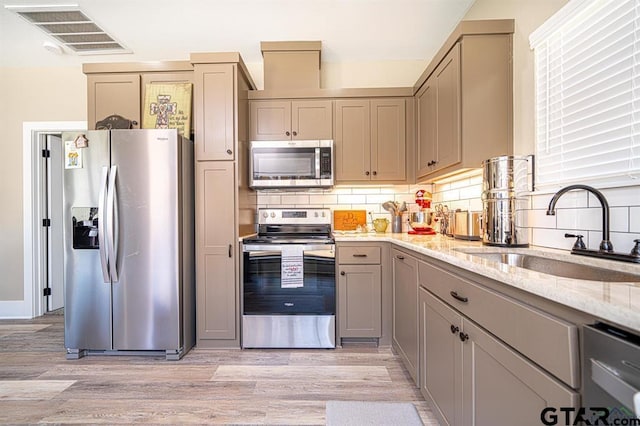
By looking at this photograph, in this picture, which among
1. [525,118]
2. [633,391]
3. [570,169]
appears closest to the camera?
[633,391]

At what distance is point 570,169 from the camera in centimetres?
148

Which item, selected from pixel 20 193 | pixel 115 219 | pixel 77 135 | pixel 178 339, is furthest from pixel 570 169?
pixel 20 193

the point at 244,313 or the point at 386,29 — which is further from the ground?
the point at 386,29

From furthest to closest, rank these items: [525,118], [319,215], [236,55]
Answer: [319,215]
[236,55]
[525,118]

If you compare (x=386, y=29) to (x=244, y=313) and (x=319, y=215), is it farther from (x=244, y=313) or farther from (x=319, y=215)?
(x=244, y=313)

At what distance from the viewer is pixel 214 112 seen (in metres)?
2.52

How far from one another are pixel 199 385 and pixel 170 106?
2.32 m

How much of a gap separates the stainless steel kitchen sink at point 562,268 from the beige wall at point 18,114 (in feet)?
13.9

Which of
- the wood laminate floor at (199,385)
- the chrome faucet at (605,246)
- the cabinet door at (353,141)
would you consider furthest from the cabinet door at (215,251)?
the chrome faucet at (605,246)

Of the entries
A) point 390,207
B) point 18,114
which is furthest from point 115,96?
point 390,207

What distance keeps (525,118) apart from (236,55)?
221cm

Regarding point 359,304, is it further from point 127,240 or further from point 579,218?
point 127,240

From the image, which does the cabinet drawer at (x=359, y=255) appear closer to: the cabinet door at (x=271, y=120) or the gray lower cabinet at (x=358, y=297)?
the gray lower cabinet at (x=358, y=297)

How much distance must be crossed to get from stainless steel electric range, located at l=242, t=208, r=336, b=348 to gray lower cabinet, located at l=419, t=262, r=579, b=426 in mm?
926
